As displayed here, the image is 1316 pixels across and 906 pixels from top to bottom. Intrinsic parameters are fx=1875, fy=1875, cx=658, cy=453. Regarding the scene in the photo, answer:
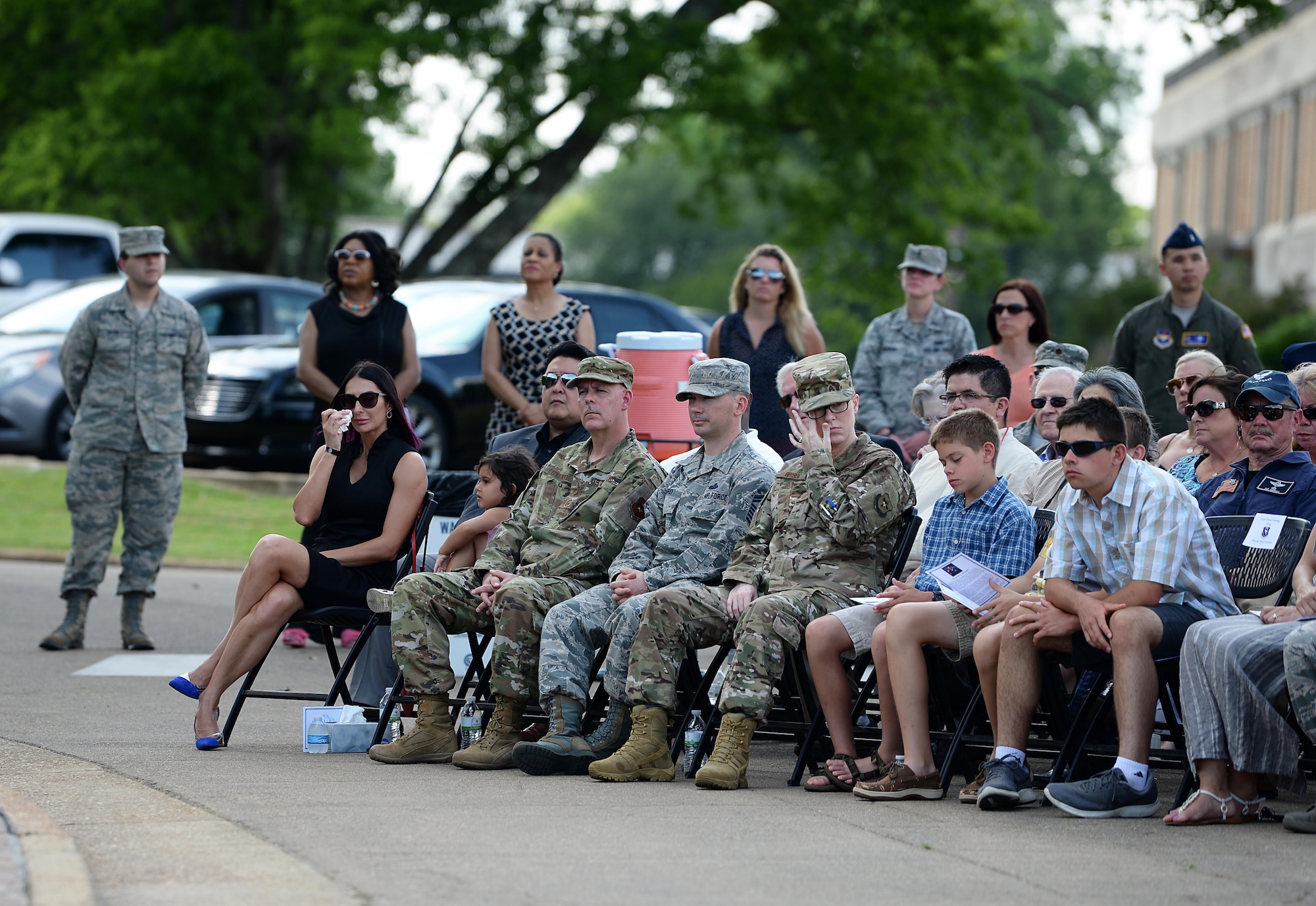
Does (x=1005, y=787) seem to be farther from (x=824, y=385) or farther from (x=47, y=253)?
(x=47, y=253)

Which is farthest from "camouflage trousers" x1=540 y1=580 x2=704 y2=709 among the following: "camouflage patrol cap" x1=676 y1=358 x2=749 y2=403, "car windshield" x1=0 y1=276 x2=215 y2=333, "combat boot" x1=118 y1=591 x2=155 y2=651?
"car windshield" x1=0 y1=276 x2=215 y2=333

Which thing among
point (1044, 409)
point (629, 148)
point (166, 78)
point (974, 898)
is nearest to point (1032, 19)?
point (629, 148)

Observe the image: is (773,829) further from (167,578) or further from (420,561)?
(167,578)

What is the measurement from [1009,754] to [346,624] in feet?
9.67

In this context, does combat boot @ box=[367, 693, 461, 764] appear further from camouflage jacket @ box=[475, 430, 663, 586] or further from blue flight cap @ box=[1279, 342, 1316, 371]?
blue flight cap @ box=[1279, 342, 1316, 371]

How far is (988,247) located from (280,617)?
23.6m

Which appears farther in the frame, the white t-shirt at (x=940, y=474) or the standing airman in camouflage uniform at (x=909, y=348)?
the standing airman in camouflage uniform at (x=909, y=348)

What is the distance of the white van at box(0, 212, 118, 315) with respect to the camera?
21.9 m

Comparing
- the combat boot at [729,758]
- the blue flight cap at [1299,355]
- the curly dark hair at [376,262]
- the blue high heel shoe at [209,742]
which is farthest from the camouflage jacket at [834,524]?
the curly dark hair at [376,262]

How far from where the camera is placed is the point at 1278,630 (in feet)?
19.9

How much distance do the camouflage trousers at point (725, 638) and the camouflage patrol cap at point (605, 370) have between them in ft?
3.49

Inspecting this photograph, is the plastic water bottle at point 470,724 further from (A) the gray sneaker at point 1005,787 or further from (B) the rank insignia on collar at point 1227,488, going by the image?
(B) the rank insignia on collar at point 1227,488

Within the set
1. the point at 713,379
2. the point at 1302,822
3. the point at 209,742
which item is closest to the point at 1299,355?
the point at 713,379

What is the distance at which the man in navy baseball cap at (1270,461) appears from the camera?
6707 millimetres
